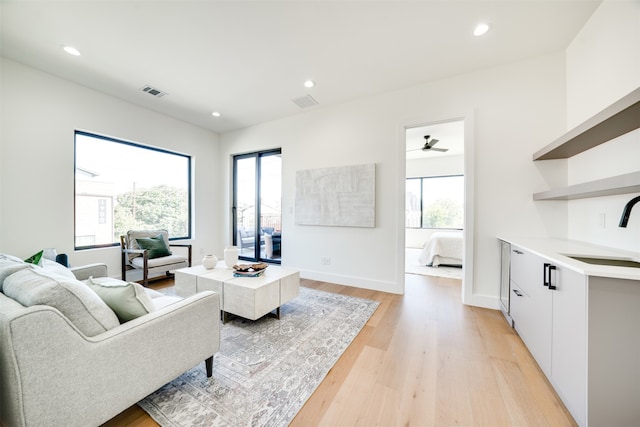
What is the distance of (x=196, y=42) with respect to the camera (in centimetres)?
235

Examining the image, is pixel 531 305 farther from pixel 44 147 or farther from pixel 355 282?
pixel 44 147

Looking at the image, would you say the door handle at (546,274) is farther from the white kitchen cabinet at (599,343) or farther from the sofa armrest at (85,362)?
the sofa armrest at (85,362)

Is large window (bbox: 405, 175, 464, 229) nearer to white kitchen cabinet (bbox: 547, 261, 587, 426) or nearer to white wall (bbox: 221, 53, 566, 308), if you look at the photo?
white wall (bbox: 221, 53, 566, 308)

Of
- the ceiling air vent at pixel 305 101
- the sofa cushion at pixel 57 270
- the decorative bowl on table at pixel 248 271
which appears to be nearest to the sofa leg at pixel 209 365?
the decorative bowl on table at pixel 248 271

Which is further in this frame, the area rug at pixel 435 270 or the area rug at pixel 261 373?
the area rug at pixel 435 270

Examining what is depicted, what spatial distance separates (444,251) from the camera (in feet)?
15.5

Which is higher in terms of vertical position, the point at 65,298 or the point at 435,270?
the point at 65,298

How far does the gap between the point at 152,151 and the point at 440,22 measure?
468 cm

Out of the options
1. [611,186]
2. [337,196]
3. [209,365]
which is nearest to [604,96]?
[611,186]

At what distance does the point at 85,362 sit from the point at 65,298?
298 mm

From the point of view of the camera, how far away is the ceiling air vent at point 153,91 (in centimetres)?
Answer: 323

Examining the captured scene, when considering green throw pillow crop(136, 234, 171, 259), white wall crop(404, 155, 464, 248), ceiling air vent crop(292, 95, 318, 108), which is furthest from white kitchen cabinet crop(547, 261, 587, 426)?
white wall crop(404, 155, 464, 248)

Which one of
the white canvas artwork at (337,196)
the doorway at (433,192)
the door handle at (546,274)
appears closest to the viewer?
the door handle at (546,274)

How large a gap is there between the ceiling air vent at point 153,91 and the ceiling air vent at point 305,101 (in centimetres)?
193
